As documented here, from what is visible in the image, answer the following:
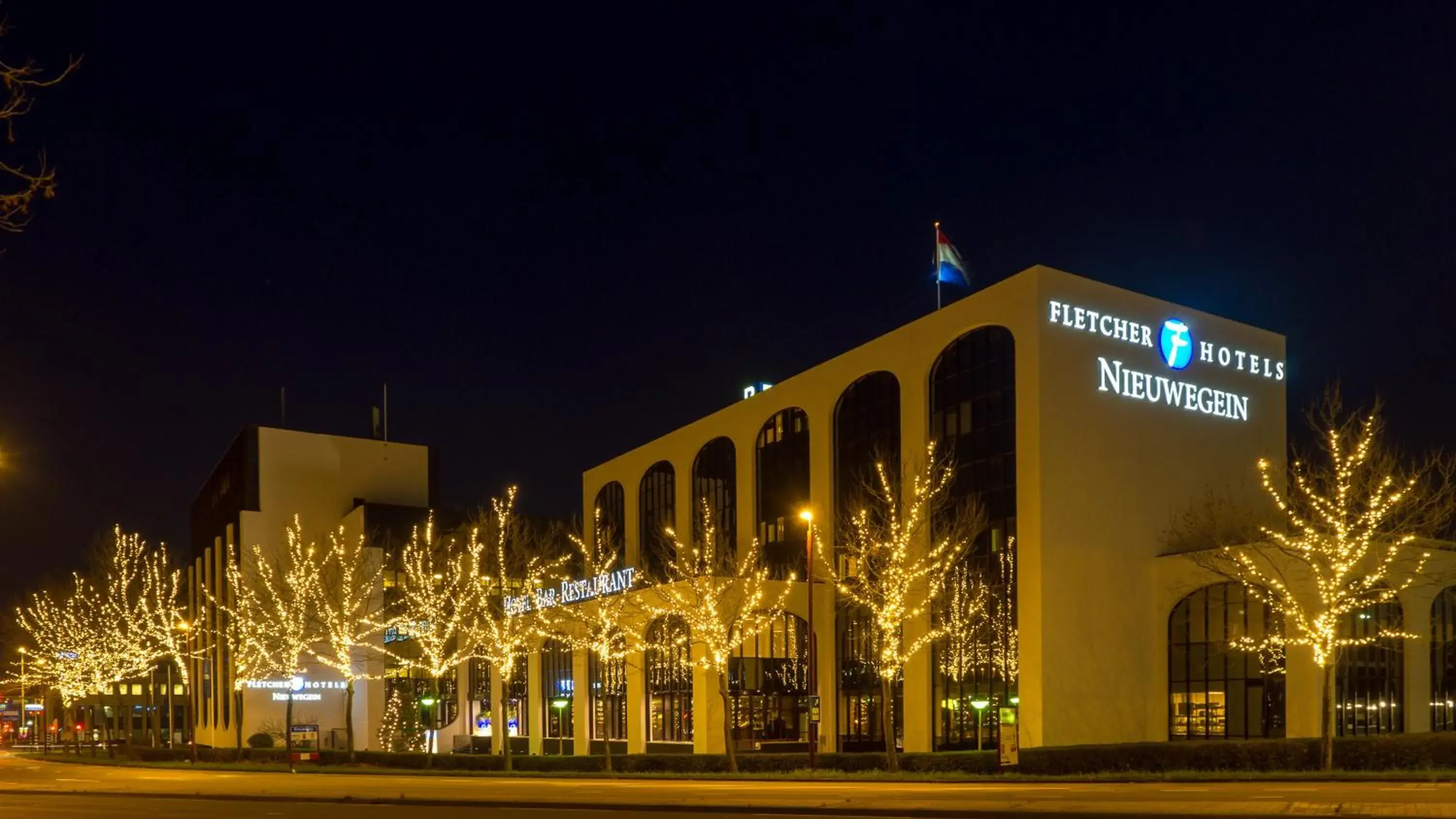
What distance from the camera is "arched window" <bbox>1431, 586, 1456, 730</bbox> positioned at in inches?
1847

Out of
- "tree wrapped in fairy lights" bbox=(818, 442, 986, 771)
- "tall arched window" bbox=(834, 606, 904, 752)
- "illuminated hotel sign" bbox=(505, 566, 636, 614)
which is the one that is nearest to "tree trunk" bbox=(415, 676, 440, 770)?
"illuminated hotel sign" bbox=(505, 566, 636, 614)

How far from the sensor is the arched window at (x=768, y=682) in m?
57.3

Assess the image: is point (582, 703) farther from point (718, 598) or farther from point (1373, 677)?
point (1373, 677)

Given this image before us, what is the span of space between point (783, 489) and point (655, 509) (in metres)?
12.7

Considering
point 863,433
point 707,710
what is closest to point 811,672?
point 863,433

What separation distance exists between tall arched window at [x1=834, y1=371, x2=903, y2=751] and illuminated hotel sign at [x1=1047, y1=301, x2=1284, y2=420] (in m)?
7.55

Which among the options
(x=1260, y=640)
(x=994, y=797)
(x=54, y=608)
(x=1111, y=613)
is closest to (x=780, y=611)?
(x=1111, y=613)

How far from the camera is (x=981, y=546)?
159ft

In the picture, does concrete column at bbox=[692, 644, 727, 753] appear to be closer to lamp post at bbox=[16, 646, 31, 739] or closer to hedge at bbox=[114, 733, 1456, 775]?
hedge at bbox=[114, 733, 1456, 775]

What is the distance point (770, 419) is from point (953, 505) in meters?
12.0

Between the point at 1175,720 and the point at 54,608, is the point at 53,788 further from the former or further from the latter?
the point at 54,608

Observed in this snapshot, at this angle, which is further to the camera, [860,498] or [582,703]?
[582,703]

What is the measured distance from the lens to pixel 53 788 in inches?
1844

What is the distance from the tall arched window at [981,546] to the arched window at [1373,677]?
35.2 ft
